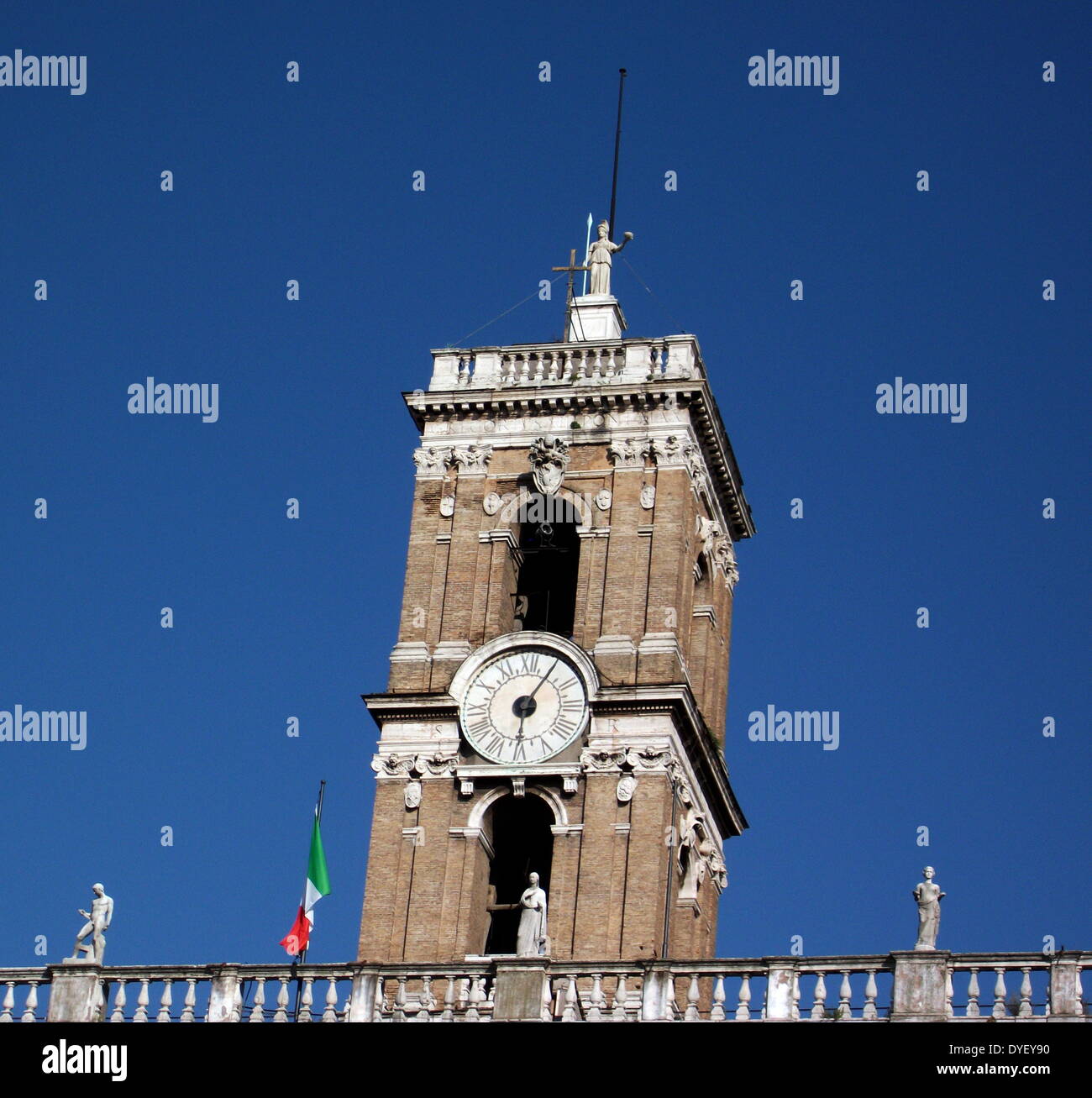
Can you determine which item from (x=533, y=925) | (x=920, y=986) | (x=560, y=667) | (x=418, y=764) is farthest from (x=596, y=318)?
(x=920, y=986)

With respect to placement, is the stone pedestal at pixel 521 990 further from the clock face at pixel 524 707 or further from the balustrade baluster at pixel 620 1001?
the clock face at pixel 524 707

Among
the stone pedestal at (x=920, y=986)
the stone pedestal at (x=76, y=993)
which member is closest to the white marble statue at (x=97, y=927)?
the stone pedestal at (x=76, y=993)

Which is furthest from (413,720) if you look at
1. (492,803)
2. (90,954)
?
(90,954)

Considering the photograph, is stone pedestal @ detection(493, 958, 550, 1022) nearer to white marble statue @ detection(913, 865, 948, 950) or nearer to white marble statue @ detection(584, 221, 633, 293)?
white marble statue @ detection(913, 865, 948, 950)

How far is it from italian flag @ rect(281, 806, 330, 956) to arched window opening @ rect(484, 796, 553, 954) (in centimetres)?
320

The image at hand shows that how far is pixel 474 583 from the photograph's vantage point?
59375 mm

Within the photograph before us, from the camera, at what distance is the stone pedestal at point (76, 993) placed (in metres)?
48.8

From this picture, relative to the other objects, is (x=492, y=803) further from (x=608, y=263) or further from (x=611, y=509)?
(x=608, y=263)

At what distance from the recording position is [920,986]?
149 ft

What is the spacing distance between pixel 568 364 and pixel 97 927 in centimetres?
1768

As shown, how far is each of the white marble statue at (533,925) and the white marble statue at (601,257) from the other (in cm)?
1962

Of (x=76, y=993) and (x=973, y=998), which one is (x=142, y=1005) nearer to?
(x=76, y=993)

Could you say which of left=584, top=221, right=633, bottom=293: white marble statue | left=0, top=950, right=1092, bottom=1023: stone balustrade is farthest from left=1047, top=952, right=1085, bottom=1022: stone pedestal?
left=584, top=221, right=633, bottom=293: white marble statue
